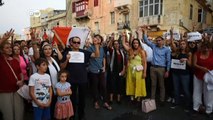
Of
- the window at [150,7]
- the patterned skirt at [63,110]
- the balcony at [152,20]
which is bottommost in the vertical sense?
the patterned skirt at [63,110]

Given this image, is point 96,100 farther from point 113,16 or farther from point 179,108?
point 113,16

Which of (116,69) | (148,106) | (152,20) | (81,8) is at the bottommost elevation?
(148,106)

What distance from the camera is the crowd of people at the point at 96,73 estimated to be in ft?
15.4

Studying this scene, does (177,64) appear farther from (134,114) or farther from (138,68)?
(134,114)

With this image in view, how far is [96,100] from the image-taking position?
23.8 ft

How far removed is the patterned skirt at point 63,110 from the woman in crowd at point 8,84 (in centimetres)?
72

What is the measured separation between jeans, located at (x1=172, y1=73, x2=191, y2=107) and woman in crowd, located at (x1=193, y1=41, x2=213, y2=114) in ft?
0.79

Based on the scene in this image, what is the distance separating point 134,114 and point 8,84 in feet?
10.9

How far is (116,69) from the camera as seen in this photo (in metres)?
7.61

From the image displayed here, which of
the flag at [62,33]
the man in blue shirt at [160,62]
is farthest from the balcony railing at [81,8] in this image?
the man in blue shirt at [160,62]

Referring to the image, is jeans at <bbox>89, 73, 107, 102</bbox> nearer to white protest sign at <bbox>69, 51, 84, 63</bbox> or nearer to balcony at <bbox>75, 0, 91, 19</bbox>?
white protest sign at <bbox>69, 51, 84, 63</bbox>

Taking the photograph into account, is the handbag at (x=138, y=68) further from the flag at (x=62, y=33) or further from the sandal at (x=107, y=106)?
the flag at (x=62, y=33)

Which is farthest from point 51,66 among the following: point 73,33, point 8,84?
point 73,33

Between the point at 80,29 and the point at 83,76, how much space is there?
7.07 feet
